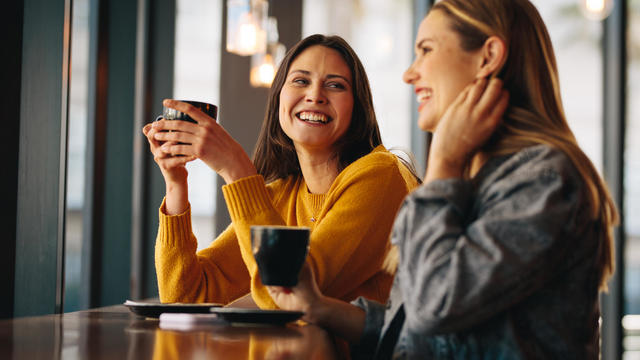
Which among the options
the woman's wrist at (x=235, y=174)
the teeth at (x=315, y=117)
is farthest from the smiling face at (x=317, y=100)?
the woman's wrist at (x=235, y=174)

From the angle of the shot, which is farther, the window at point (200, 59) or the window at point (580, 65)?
the window at point (200, 59)

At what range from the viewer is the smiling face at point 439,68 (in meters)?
1.04

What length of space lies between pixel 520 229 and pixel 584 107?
3.30 metres

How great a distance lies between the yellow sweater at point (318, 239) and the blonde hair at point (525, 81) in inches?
19.0

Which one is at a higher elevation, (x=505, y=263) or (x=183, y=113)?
(x=183, y=113)

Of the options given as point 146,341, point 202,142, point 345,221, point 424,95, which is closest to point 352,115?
point 345,221

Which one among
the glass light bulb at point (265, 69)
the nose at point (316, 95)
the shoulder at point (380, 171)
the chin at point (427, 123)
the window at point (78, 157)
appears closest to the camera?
the chin at point (427, 123)

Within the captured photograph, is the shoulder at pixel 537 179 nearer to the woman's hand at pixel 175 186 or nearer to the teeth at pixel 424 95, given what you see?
the teeth at pixel 424 95

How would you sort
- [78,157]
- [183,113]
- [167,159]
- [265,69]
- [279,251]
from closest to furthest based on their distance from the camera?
[279,251], [183,113], [167,159], [78,157], [265,69]

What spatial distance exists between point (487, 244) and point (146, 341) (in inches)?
20.5

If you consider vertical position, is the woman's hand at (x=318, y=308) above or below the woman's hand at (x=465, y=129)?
below

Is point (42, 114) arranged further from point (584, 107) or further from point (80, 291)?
point (584, 107)

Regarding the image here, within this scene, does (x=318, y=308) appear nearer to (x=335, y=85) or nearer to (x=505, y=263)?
(x=505, y=263)

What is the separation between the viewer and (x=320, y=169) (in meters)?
1.75
